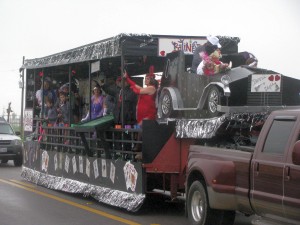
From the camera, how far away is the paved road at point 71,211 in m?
9.42

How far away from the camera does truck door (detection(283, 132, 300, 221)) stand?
612cm

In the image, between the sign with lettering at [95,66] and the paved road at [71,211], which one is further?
the sign with lettering at [95,66]

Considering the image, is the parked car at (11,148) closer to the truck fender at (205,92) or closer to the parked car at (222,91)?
the parked car at (222,91)

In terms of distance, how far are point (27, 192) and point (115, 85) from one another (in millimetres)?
3199

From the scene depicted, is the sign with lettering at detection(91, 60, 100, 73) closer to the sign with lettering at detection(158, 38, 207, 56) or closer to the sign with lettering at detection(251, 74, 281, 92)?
the sign with lettering at detection(158, 38, 207, 56)

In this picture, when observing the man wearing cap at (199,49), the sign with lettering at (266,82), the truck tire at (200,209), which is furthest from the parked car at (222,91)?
the truck tire at (200,209)

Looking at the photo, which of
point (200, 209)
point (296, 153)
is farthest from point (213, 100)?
point (296, 153)

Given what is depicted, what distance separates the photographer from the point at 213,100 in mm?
8898

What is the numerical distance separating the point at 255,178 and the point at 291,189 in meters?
0.73

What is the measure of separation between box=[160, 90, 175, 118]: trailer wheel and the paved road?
176cm

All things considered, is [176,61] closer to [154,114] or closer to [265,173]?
[154,114]

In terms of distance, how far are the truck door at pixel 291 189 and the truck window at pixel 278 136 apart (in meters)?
0.21

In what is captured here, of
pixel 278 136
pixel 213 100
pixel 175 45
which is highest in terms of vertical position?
pixel 175 45

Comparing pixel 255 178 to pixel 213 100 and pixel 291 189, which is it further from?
pixel 213 100
